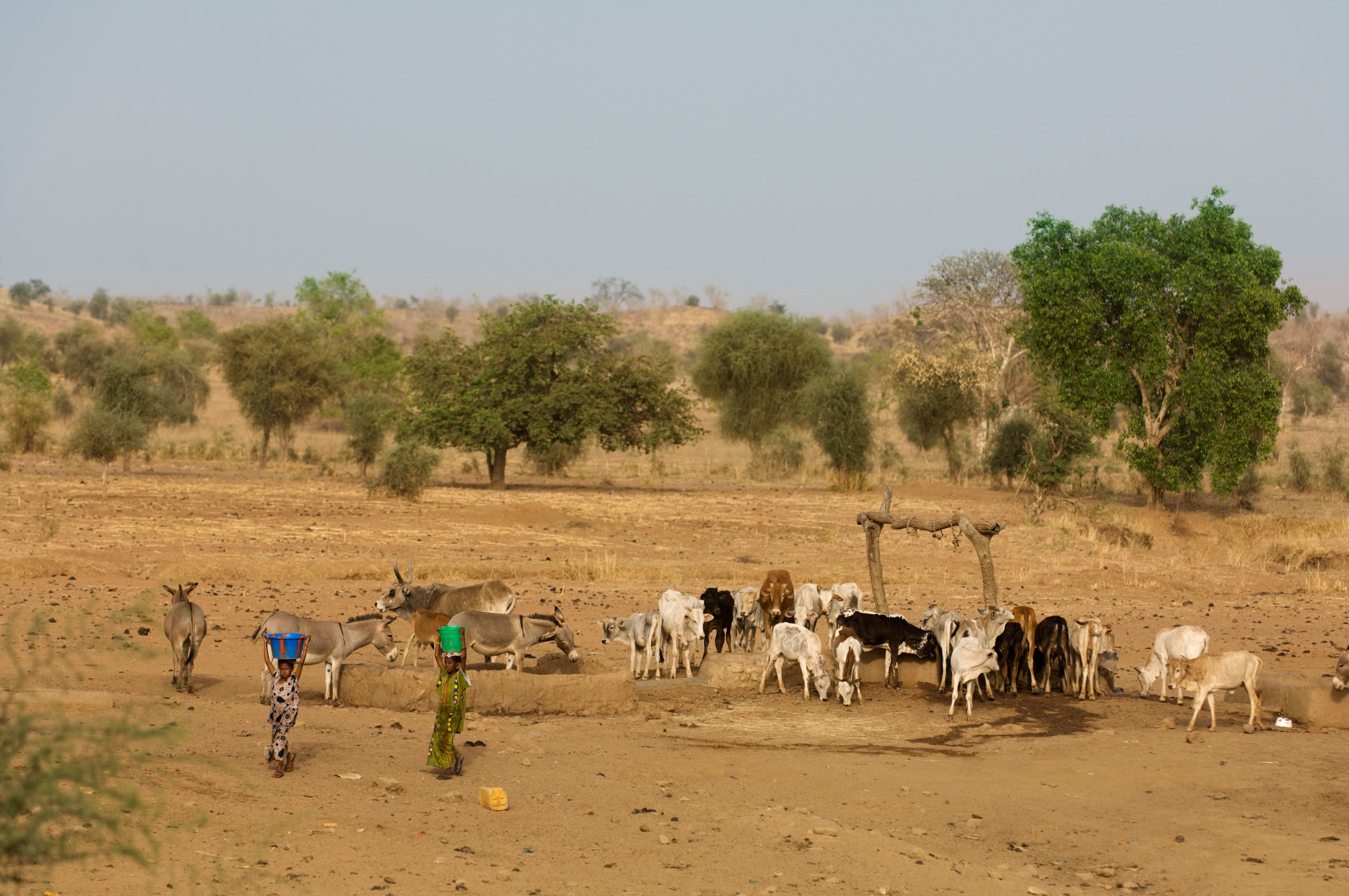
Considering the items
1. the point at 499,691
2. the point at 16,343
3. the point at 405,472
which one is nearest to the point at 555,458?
the point at 405,472

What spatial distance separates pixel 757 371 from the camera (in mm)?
51531

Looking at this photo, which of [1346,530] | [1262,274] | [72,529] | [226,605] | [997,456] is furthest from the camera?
[997,456]

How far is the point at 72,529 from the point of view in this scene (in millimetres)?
24078

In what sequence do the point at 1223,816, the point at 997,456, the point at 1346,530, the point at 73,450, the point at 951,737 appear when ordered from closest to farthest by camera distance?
the point at 1223,816 < the point at 951,737 < the point at 1346,530 < the point at 73,450 < the point at 997,456

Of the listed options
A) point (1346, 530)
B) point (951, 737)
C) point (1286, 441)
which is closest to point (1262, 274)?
point (1346, 530)

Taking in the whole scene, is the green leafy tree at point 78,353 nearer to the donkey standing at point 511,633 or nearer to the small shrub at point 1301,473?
the small shrub at point 1301,473

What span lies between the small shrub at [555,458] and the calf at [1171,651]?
96.3 feet

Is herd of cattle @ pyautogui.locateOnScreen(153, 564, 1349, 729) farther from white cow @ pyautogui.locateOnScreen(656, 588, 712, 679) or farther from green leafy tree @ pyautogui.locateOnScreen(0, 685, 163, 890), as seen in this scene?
green leafy tree @ pyautogui.locateOnScreen(0, 685, 163, 890)

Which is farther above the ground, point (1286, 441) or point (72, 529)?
point (1286, 441)

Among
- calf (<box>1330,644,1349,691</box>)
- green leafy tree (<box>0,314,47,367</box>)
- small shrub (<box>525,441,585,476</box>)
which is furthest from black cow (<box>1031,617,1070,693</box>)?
green leafy tree (<box>0,314,47,367</box>)

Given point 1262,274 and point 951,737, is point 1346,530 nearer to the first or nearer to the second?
point 1262,274

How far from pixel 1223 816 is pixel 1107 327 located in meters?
26.0

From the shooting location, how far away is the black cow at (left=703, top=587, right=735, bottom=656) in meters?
14.3

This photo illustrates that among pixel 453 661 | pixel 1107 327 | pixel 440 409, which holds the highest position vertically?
pixel 1107 327
